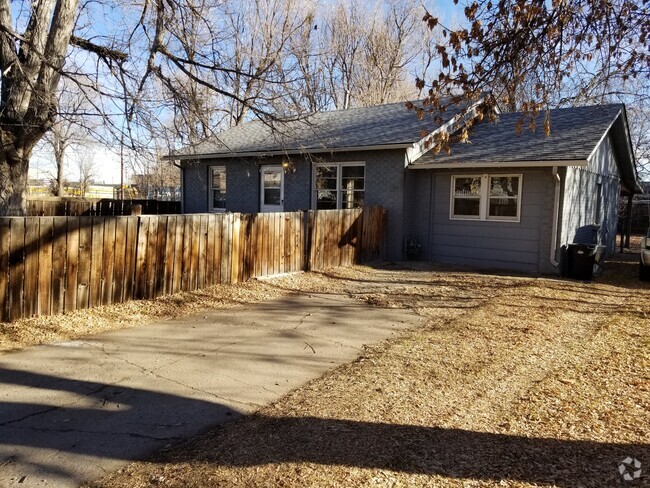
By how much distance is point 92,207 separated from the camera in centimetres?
1941

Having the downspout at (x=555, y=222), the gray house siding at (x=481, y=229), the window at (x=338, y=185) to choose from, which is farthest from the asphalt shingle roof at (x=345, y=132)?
the downspout at (x=555, y=222)

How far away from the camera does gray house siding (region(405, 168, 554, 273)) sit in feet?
41.9

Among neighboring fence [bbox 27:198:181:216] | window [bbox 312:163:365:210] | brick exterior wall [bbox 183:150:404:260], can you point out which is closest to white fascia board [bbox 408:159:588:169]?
brick exterior wall [bbox 183:150:404:260]

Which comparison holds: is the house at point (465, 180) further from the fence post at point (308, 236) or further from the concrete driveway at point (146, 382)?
the concrete driveway at point (146, 382)

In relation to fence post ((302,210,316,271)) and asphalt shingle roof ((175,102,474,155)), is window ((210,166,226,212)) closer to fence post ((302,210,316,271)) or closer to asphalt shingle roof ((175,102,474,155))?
asphalt shingle roof ((175,102,474,155))

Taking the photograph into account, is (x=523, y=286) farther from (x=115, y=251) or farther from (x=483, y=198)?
(x=115, y=251)

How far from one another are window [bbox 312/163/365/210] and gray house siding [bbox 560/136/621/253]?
5683mm

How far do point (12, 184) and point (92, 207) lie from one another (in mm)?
12178

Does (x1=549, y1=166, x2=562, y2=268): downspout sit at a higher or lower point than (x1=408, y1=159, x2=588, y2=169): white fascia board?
lower

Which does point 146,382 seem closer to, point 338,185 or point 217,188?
point 338,185

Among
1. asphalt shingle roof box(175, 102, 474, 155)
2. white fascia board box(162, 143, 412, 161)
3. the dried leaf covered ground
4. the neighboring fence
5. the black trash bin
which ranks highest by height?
asphalt shingle roof box(175, 102, 474, 155)

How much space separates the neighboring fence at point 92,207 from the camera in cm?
1791

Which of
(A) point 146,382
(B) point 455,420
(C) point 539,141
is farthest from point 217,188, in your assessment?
(B) point 455,420

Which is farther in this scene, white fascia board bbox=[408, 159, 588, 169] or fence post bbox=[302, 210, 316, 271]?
white fascia board bbox=[408, 159, 588, 169]
